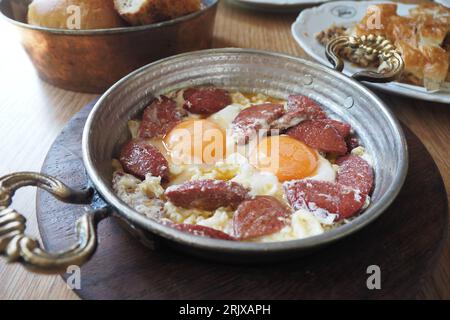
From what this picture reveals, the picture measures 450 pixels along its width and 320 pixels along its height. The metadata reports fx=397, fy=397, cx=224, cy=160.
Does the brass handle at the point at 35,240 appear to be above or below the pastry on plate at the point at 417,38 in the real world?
above

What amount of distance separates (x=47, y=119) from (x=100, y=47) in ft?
1.23

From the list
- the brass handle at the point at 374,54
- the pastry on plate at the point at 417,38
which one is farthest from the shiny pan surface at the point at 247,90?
the pastry on plate at the point at 417,38

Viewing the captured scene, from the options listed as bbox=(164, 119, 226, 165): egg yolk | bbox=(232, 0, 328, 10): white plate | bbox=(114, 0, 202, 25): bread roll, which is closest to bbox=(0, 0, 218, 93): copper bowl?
bbox=(114, 0, 202, 25): bread roll

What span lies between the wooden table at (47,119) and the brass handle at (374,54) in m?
0.30

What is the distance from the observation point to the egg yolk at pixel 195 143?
1.27 metres

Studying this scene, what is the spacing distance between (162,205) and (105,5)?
1018 mm

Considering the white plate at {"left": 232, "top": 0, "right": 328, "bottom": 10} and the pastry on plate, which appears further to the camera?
the white plate at {"left": 232, "top": 0, "right": 328, "bottom": 10}

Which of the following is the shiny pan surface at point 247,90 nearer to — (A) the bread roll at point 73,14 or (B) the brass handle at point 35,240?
(B) the brass handle at point 35,240

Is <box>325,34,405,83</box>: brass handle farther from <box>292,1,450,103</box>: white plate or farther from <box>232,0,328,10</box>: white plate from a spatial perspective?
<box>232,0,328,10</box>: white plate

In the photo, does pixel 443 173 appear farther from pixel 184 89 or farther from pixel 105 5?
pixel 105 5

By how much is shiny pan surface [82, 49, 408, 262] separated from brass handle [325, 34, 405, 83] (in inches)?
2.8

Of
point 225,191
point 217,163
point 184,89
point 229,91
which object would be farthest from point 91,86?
point 225,191

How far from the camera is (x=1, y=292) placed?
98 centimetres

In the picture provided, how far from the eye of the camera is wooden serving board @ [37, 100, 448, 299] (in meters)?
0.87
